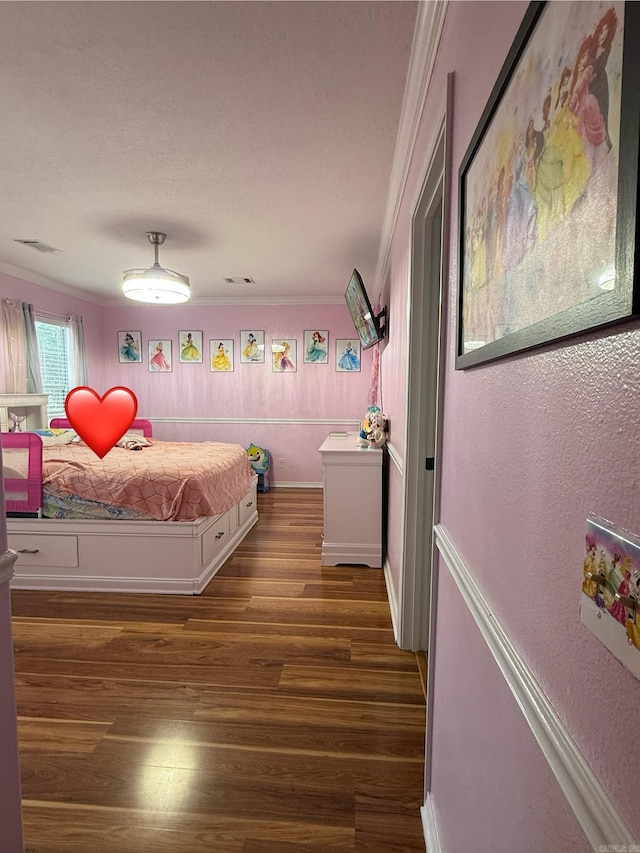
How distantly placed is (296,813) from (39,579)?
236 centimetres

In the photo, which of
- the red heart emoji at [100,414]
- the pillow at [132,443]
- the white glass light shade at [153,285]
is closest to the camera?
the red heart emoji at [100,414]

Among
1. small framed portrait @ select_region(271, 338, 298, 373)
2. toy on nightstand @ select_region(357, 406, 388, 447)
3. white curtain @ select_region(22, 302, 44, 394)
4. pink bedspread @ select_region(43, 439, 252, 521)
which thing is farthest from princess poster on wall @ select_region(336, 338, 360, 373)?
white curtain @ select_region(22, 302, 44, 394)

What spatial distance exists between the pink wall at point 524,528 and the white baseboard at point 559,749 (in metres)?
0.01

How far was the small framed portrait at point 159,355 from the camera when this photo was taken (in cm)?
580

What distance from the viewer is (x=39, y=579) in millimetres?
2887

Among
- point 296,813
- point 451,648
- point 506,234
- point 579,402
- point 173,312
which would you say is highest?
point 173,312

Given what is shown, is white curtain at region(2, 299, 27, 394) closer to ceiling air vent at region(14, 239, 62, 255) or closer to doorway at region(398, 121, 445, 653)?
ceiling air vent at region(14, 239, 62, 255)

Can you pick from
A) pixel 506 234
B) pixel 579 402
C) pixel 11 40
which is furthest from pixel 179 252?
pixel 579 402

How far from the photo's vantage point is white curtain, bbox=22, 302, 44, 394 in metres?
4.40

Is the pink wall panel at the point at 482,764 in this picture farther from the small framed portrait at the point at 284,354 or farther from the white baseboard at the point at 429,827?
the small framed portrait at the point at 284,354

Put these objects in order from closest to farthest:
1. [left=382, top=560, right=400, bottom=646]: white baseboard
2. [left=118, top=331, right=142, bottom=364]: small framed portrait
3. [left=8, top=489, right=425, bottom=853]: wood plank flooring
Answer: [left=8, top=489, right=425, bottom=853]: wood plank flooring, [left=382, top=560, right=400, bottom=646]: white baseboard, [left=118, top=331, right=142, bottom=364]: small framed portrait

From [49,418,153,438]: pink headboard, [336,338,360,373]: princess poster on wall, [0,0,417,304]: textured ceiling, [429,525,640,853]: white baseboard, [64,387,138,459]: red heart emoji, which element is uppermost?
[0,0,417,304]: textured ceiling

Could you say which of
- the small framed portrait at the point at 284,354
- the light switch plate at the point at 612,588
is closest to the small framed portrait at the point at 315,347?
the small framed portrait at the point at 284,354

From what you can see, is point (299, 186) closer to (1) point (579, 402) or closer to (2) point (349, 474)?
(2) point (349, 474)
